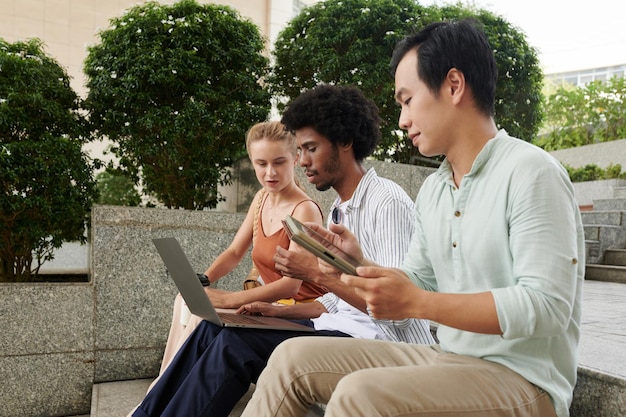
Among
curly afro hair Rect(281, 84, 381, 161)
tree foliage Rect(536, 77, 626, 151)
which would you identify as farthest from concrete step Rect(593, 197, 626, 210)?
curly afro hair Rect(281, 84, 381, 161)

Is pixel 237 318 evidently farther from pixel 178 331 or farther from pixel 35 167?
pixel 35 167

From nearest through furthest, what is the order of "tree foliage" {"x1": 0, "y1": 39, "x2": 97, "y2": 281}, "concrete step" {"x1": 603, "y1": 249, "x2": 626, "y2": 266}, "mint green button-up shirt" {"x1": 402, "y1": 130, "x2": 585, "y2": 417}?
"mint green button-up shirt" {"x1": 402, "y1": 130, "x2": 585, "y2": 417}
"tree foliage" {"x1": 0, "y1": 39, "x2": 97, "y2": 281}
"concrete step" {"x1": 603, "y1": 249, "x2": 626, "y2": 266}

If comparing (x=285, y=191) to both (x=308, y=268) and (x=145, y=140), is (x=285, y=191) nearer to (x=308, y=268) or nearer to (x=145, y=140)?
(x=308, y=268)

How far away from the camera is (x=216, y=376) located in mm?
2324

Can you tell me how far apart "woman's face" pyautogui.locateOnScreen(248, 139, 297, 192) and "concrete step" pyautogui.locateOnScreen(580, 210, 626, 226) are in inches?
208

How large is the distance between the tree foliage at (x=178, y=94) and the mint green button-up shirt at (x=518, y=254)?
332cm

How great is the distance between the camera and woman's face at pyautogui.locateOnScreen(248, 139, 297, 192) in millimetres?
3205

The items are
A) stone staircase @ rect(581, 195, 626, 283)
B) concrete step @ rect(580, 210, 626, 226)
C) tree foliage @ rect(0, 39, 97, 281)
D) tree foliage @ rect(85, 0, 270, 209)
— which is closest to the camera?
tree foliage @ rect(0, 39, 97, 281)

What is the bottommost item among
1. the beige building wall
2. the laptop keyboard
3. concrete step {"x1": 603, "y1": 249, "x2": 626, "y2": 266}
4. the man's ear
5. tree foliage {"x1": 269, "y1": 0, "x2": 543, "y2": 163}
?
concrete step {"x1": 603, "y1": 249, "x2": 626, "y2": 266}

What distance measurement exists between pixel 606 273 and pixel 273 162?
14.9 feet

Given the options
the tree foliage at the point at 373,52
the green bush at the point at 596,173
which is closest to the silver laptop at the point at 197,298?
the tree foliage at the point at 373,52

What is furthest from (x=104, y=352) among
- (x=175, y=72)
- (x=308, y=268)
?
(x=308, y=268)

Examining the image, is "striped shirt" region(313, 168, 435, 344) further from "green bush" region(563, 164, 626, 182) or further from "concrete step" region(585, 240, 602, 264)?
"green bush" region(563, 164, 626, 182)

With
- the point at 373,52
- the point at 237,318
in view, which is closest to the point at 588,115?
the point at 373,52
